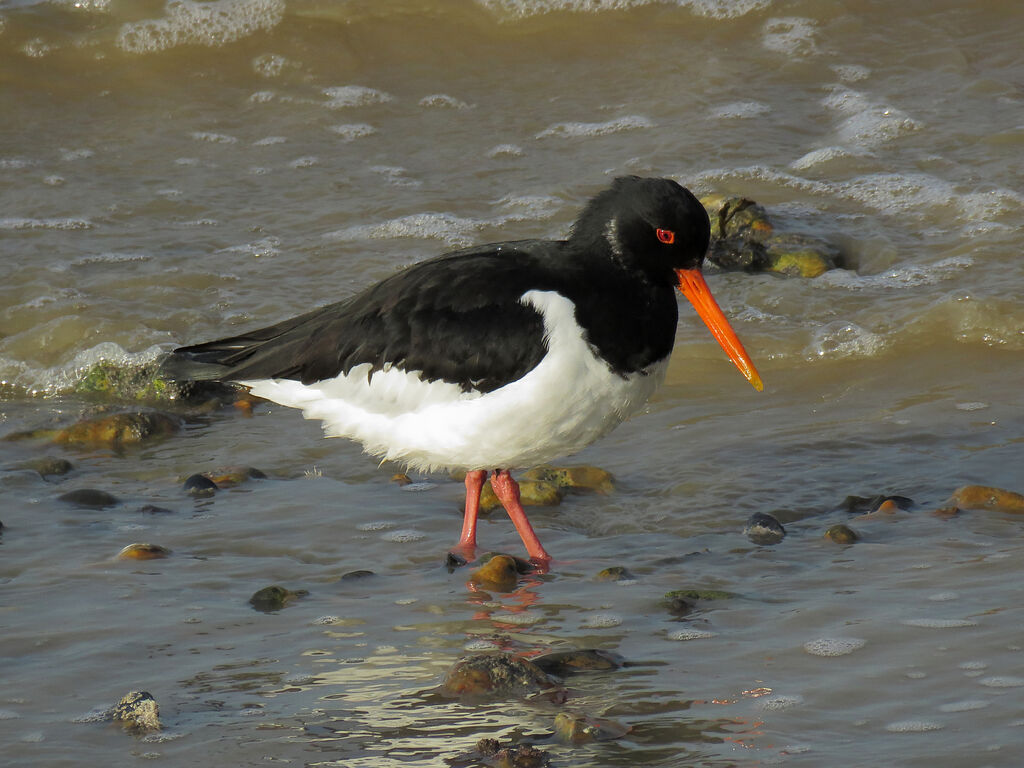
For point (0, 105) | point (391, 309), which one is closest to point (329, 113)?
point (0, 105)

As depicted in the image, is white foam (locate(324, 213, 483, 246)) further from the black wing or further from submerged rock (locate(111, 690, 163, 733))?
submerged rock (locate(111, 690, 163, 733))

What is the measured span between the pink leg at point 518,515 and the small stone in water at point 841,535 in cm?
104

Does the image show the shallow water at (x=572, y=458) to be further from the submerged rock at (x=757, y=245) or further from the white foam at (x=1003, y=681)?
the submerged rock at (x=757, y=245)

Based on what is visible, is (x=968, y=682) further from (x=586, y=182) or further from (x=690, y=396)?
(x=586, y=182)

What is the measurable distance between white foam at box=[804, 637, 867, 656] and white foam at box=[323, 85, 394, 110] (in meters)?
7.99

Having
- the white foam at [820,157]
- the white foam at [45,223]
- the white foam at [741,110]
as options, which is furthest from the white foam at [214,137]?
the white foam at [820,157]

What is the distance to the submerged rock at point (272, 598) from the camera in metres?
4.32

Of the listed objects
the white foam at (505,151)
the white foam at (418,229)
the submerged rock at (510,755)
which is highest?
the white foam at (505,151)

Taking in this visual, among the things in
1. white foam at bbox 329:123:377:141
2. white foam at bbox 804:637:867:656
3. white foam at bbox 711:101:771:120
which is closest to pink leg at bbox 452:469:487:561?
white foam at bbox 804:637:867:656

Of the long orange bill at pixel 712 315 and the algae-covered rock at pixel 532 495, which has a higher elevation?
the long orange bill at pixel 712 315

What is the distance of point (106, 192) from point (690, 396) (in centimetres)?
500

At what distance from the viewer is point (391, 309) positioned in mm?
4914

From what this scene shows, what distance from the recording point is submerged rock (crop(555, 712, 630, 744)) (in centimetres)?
328

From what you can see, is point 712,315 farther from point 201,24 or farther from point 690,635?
point 201,24
